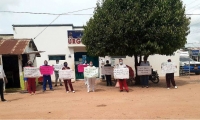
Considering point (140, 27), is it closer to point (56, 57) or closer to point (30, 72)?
point (30, 72)

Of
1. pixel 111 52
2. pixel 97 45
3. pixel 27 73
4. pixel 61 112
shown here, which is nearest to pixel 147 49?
pixel 111 52

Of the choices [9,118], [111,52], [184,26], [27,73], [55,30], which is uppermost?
[55,30]

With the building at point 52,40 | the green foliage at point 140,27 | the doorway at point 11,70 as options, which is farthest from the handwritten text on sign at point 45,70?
the building at point 52,40

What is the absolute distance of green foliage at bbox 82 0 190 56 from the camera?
993cm

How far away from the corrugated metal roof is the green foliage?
4402 millimetres

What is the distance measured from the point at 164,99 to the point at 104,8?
5812 millimetres

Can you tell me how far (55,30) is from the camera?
16.9 metres

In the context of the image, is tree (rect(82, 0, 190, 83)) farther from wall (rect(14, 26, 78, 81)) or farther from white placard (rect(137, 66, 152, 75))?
wall (rect(14, 26, 78, 81))

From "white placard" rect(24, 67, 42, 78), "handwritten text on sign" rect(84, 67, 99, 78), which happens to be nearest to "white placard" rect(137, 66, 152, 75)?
"handwritten text on sign" rect(84, 67, 99, 78)

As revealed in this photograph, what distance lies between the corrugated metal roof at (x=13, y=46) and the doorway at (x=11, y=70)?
1.13m

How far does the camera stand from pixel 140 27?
9930mm

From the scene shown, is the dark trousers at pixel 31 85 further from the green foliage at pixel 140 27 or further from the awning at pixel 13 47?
the green foliage at pixel 140 27

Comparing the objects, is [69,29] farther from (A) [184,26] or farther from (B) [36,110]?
(B) [36,110]

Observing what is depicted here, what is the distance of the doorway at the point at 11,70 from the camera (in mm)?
13094
